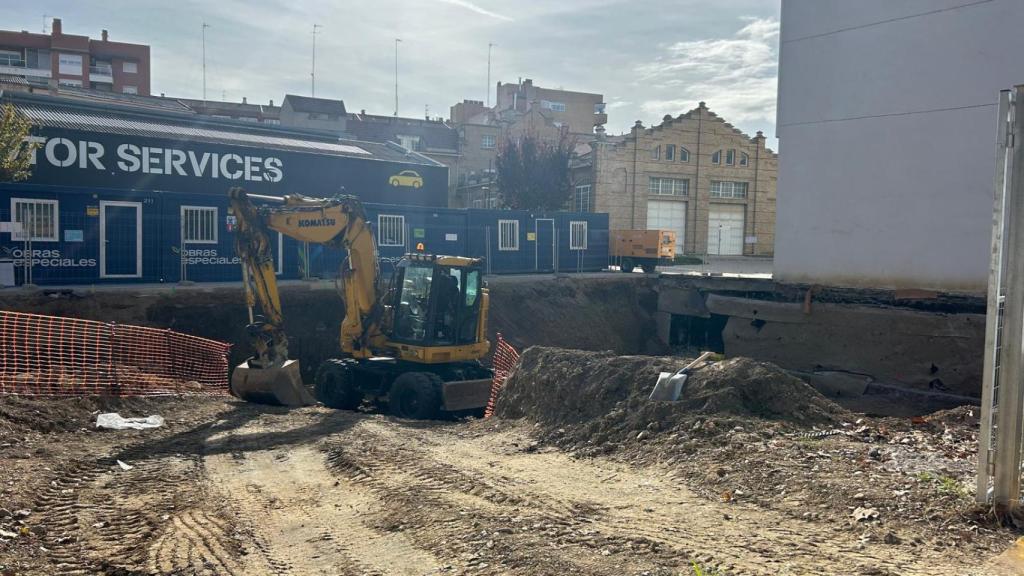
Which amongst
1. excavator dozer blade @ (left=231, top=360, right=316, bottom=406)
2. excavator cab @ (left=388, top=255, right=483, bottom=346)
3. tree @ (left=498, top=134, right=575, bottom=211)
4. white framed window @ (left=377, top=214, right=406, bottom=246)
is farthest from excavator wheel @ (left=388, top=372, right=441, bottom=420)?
tree @ (left=498, top=134, right=575, bottom=211)

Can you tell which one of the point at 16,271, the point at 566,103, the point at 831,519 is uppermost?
the point at 566,103

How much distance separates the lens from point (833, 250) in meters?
19.6

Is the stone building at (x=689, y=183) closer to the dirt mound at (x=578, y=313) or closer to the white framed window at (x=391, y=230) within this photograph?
the dirt mound at (x=578, y=313)

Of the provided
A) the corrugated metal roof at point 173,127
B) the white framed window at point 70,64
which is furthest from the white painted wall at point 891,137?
the white framed window at point 70,64

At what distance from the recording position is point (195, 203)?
66.1 feet

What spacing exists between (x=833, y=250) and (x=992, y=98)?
4.84 m

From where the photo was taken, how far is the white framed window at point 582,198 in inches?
1736

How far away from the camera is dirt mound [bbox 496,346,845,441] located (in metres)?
8.64

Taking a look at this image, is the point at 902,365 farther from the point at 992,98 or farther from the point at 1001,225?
the point at 1001,225

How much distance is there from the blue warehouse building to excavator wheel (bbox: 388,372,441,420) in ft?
12.0

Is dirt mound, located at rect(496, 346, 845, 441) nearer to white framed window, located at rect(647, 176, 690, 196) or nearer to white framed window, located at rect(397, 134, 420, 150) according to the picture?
white framed window, located at rect(647, 176, 690, 196)

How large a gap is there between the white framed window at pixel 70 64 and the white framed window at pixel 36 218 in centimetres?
5683

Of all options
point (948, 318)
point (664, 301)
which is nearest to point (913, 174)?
point (948, 318)

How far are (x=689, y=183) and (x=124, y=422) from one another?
1558 inches
